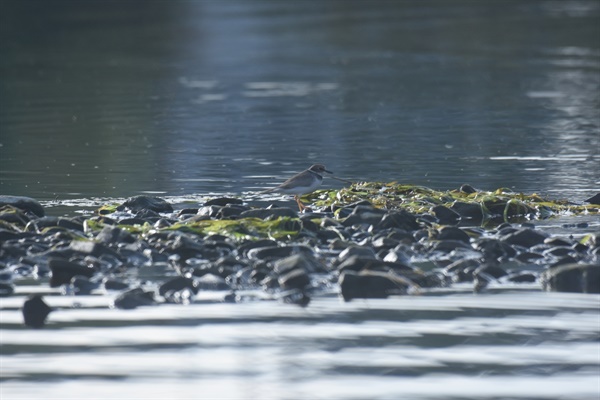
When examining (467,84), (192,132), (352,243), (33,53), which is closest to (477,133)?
(192,132)

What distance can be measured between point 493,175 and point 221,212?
21.8ft

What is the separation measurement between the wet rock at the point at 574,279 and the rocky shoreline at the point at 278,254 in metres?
0.01

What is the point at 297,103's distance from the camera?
35.1 meters

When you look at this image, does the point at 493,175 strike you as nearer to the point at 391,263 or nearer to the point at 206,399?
the point at 391,263

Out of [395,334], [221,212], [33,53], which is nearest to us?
[395,334]

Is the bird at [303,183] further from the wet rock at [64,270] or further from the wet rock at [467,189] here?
the wet rock at [64,270]

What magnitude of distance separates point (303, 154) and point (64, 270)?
11.8 meters

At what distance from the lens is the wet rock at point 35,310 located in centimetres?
1206

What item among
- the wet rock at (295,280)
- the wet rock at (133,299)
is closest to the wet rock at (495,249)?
the wet rock at (295,280)

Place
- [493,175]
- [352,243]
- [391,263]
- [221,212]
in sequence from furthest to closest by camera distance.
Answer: [493,175], [221,212], [352,243], [391,263]

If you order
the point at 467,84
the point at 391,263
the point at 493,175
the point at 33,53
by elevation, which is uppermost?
the point at 33,53

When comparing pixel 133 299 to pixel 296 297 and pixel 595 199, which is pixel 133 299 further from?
pixel 595 199

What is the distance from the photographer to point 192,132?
2933cm

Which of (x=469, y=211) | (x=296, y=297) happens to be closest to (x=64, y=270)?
(x=296, y=297)
